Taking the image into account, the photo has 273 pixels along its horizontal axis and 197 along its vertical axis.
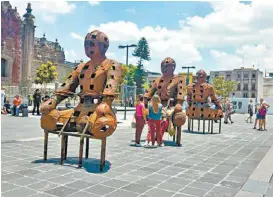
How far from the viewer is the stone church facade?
3816 cm

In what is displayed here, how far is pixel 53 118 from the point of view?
579 centimetres

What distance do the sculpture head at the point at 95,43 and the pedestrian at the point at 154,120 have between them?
253 cm

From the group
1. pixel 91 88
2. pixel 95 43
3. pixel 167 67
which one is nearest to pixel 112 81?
pixel 91 88

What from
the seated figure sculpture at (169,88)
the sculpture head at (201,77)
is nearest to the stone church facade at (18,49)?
the sculpture head at (201,77)

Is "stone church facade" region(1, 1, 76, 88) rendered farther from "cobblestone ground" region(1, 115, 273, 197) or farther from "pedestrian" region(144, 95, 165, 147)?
"cobblestone ground" region(1, 115, 273, 197)

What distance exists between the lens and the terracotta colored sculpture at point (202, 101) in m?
12.1

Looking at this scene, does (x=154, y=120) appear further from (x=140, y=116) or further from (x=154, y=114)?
(x=140, y=116)

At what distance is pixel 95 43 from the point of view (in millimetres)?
5953

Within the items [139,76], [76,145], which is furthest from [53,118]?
[139,76]

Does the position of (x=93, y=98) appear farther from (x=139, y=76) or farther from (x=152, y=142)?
(x=139, y=76)

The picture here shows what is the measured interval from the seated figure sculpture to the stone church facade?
3126 centimetres

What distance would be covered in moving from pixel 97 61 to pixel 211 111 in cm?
726

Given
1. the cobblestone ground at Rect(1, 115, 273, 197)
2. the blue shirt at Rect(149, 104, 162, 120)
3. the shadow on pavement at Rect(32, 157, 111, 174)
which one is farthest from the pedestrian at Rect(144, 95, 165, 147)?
the shadow on pavement at Rect(32, 157, 111, 174)

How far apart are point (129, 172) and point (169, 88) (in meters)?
4.27
